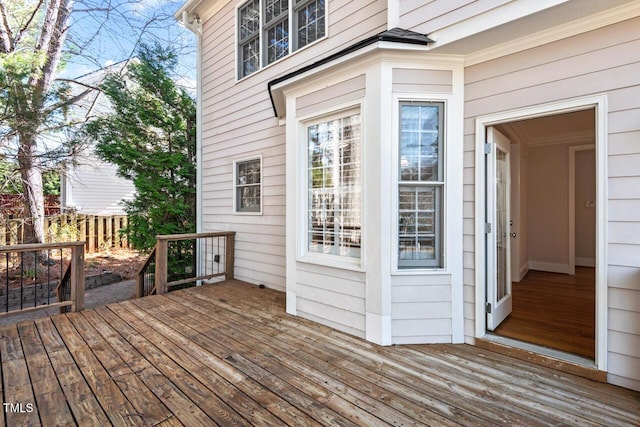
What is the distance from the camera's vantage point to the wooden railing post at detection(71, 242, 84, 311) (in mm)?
3789

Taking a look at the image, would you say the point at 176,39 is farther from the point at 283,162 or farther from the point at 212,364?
the point at 212,364

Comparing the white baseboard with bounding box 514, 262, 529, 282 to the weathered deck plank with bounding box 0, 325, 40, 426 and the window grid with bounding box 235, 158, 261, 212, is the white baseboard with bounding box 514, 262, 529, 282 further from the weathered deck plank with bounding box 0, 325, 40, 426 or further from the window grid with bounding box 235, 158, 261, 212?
the weathered deck plank with bounding box 0, 325, 40, 426

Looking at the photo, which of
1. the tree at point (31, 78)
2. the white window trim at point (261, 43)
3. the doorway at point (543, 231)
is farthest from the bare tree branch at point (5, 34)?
the doorway at point (543, 231)

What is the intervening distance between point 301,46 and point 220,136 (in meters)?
2.54

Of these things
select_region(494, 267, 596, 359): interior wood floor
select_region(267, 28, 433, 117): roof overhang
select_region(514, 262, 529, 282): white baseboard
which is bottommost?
select_region(494, 267, 596, 359): interior wood floor

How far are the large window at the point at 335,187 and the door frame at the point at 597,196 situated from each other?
3.78 feet

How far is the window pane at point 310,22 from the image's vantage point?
4480 millimetres

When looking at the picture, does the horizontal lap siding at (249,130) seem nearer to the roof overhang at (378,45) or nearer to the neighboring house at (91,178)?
the roof overhang at (378,45)

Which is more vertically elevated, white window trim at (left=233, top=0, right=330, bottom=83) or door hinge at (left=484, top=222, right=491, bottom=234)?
white window trim at (left=233, top=0, right=330, bottom=83)

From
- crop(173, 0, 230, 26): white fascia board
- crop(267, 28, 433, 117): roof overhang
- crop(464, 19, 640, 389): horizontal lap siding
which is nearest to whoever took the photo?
crop(464, 19, 640, 389): horizontal lap siding

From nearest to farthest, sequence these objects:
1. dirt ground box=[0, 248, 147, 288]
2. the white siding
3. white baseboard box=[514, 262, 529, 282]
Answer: white baseboard box=[514, 262, 529, 282], dirt ground box=[0, 248, 147, 288], the white siding

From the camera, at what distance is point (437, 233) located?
2943mm

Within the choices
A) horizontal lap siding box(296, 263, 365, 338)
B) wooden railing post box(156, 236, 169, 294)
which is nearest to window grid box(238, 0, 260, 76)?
wooden railing post box(156, 236, 169, 294)

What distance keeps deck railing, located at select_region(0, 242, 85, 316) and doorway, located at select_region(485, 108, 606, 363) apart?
15.9 ft
